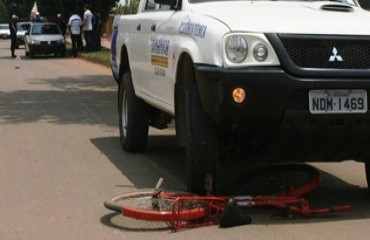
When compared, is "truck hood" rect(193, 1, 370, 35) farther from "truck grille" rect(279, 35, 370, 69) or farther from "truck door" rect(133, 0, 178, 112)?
"truck door" rect(133, 0, 178, 112)

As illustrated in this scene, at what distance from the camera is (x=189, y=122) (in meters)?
5.56

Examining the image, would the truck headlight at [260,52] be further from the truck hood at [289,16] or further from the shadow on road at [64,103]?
the shadow on road at [64,103]

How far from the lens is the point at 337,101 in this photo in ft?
17.2

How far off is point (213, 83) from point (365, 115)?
1169 millimetres

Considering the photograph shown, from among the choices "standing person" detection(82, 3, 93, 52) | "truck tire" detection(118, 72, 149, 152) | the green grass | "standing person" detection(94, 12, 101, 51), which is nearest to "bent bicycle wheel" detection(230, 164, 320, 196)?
"truck tire" detection(118, 72, 149, 152)

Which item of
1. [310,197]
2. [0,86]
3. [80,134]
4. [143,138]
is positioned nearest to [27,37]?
[0,86]

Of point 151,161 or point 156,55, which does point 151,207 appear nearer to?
point 156,55

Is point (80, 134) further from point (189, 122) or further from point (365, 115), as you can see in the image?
point (365, 115)

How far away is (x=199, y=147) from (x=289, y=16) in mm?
1270

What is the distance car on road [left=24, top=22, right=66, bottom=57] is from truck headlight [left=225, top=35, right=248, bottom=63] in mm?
26760

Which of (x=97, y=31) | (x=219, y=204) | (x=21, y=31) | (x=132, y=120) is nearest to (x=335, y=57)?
(x=219, y=204)

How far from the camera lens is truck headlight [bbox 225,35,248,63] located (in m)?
5.21

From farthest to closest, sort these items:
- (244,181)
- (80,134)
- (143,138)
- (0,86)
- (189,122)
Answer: (0,86) → (80,134) → (143,138) → (244,181) → (189,122)

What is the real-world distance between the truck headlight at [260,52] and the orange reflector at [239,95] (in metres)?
0.28
